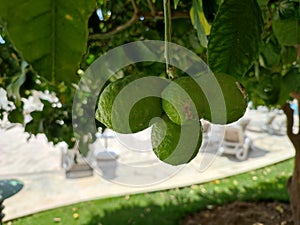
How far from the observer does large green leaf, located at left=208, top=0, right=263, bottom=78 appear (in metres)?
0.44

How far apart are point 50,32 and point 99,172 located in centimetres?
415

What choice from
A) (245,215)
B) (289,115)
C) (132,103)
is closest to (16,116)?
(132,103)

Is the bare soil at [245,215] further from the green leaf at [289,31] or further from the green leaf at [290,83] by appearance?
the green leaf at [289,31]

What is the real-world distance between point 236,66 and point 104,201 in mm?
3195

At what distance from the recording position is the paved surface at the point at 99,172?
11.6 feet

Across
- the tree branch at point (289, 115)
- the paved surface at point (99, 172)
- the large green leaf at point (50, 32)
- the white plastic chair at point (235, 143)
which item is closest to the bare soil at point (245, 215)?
the paved surface at point (99, 172)

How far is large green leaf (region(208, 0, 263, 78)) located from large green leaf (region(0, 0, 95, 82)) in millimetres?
245

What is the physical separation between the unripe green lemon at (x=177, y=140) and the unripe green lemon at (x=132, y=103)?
0.06ft

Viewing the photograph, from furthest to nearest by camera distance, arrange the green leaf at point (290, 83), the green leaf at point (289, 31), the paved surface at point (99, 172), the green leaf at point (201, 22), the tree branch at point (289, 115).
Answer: the paved surface at point (99, 172)
the tree branch at point (289, 115)
the green leaf at point (290, 83)
the green leaf at point (289, 31)
the green leaf at point (201, 22)

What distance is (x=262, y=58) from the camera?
1.36m

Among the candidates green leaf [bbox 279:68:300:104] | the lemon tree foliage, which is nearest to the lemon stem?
the lemon tree foliage

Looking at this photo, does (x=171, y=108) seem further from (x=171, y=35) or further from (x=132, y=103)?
(x=171, y=35)

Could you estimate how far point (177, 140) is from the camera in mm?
403

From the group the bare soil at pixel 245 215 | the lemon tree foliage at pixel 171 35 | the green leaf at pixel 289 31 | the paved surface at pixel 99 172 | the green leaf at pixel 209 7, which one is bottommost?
the bare soil at pixel 245 215
